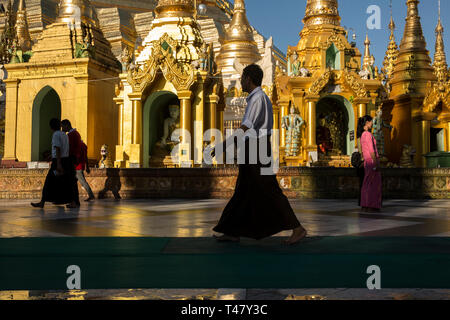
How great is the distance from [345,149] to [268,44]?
12.0 meters

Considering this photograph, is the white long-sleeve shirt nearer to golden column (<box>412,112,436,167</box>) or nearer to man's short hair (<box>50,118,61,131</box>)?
man's short hair (<box>50,118,61,131</box>)

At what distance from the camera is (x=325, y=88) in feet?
63.7

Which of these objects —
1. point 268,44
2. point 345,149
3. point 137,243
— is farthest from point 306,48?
point 137,243

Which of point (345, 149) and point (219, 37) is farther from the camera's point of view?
point (219, 37)

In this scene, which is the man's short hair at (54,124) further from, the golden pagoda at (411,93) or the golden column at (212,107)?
the golden pagoda at (411,93)

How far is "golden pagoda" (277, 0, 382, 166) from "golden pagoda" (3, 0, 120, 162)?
23.0 ft

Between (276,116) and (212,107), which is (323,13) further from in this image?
(212,107)

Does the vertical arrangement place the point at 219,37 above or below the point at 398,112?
above

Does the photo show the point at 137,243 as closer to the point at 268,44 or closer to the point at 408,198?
the point at 408,198

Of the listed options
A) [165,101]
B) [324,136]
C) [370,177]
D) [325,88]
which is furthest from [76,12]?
[370,177]

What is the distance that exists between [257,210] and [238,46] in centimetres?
2669

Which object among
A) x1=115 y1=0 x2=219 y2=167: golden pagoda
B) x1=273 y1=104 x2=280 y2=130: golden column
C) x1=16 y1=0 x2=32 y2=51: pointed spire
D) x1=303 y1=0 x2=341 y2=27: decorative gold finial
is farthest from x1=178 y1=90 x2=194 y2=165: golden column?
x1=16 y1=0 x2=32 y2=51: pointed spire

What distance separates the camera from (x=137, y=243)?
180 inches
